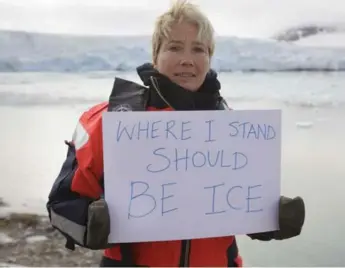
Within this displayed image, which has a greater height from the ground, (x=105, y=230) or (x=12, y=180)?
(x=12, y=180)

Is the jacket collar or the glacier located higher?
the glacier

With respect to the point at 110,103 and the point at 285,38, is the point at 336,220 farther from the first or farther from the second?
the point at 110,103

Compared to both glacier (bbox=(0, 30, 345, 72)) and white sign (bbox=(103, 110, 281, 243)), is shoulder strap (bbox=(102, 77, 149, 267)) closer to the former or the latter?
white sign (bbox=(103, 110, 281, 243))

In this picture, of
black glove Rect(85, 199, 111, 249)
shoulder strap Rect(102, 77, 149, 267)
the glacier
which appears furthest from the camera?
the glacier

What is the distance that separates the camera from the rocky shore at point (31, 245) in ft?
5.72

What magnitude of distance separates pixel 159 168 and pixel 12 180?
3.31 feet

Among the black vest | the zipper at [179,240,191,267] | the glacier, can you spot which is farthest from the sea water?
the zipper at [179,240,191,267]

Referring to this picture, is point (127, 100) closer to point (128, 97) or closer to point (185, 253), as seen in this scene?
point (128, 97)

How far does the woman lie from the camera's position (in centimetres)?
86

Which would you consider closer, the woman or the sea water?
the woman

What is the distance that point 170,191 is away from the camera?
0.86 metres

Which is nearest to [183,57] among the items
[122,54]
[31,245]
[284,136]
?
[122,54]

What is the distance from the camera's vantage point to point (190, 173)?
0.87 metres

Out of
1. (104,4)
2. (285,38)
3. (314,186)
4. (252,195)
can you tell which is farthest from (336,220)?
(104,4)
